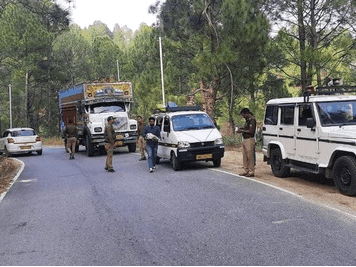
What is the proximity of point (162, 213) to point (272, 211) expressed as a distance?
6.24ft

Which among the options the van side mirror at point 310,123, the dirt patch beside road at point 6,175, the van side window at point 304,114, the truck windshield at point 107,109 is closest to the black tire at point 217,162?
the van side window at point 304,114

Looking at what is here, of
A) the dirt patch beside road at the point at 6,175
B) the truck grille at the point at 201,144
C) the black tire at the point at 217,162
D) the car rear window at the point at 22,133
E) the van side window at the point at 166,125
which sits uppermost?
the van side window at the point at 166,125

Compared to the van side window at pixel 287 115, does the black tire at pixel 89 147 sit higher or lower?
lower

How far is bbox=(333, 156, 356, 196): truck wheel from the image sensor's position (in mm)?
7734

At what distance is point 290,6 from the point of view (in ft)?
55.1

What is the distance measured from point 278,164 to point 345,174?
2651mm

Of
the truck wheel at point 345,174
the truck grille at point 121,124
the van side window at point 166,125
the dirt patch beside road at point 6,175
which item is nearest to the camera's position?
the truck wheel at point 345,174

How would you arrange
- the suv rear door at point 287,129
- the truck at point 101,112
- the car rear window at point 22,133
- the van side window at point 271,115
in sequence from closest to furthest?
1. the suv rear door at point 287,129
2. the van side window at point 271,115
3. the truck at point 101,112
4. the car rear window at point 22,133

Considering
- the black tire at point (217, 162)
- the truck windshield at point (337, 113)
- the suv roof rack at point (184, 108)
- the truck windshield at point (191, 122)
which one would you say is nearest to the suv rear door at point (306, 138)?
the truck windshield at point (337, 113)

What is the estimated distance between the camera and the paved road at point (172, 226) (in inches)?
189

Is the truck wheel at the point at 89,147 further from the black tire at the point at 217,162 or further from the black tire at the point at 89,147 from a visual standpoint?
the black tire at the point at 217,162

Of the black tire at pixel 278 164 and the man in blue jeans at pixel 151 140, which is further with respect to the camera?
the man in blue jeans at pixel 151 140

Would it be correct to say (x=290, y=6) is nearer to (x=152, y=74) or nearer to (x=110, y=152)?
(x=110, y=152)

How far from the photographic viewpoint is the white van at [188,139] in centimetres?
1205
